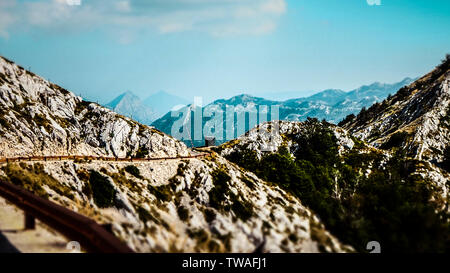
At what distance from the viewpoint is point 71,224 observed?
10688 mm

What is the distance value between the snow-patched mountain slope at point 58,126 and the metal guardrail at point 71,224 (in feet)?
100

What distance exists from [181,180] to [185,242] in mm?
33550

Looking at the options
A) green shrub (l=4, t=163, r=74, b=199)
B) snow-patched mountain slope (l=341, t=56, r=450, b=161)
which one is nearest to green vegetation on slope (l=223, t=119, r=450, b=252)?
green shrub (l=4, t=163, r=74, b=199)

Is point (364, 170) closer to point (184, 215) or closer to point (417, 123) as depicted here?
point (417, 123)

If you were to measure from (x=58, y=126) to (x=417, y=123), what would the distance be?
144780mm

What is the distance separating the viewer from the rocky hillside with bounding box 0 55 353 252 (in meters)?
10.2

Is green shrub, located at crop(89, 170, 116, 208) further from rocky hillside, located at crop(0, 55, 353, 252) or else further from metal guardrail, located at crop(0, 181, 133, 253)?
metal guardrail, located at crop(0, 181, 133, 253)

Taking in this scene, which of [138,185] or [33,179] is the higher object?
[33,179]

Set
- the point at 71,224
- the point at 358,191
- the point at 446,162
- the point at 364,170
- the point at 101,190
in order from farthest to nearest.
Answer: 1. the point at 446,162
2. the point at 364,170
3. the point at 358,191
4. the point at 101,190
5. the point at 71,224

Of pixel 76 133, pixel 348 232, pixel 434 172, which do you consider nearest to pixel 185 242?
pixel 348 232

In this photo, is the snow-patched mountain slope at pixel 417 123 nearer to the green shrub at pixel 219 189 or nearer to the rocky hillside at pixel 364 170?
the rocky hillside at pixel 364 170

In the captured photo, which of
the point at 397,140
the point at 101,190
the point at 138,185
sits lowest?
the point at 101,190

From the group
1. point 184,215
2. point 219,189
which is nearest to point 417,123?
point 219,189

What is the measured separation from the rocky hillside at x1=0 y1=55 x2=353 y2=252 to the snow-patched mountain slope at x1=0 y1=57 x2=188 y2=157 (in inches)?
6.7
